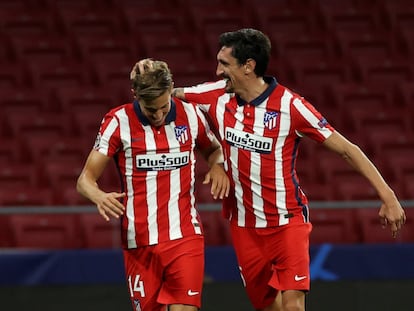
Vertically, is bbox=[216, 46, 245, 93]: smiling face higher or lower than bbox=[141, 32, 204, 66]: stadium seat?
lower

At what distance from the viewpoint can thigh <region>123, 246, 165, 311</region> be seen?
4742 millimetres

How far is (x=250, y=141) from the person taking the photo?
492 centimetres

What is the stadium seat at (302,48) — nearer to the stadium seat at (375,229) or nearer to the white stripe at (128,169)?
the stadium seat at (375,229)

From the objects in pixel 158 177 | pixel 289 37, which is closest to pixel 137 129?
pixel 158 177

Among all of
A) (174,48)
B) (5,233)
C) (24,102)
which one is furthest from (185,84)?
(5,233)

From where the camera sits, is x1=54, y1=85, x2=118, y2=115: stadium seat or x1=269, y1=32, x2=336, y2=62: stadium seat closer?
x1=54, y1=85, x2=118, y2=115: stadium seat

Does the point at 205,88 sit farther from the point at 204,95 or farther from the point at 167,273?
the point at 167,273

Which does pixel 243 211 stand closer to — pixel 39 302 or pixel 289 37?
pixel 39 302

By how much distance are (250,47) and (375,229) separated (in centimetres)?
235

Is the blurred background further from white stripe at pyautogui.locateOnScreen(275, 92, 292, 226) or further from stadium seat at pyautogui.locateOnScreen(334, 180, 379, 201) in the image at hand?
white stripe at pyautogui.locateOnScreen(275, 92, 292, 226)

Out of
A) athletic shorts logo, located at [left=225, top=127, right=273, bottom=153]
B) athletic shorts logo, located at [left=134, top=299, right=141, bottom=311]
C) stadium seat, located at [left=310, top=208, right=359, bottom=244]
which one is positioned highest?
athletic shorts logo, located at [left=225, top=127, right=273, bottom=153]

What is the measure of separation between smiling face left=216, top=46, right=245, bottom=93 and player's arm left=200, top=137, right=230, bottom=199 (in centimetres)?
28

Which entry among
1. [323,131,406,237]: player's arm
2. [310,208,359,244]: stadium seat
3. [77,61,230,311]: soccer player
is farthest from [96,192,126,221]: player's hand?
[310,208,359,244]: stadium seat

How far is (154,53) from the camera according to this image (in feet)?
32.0
